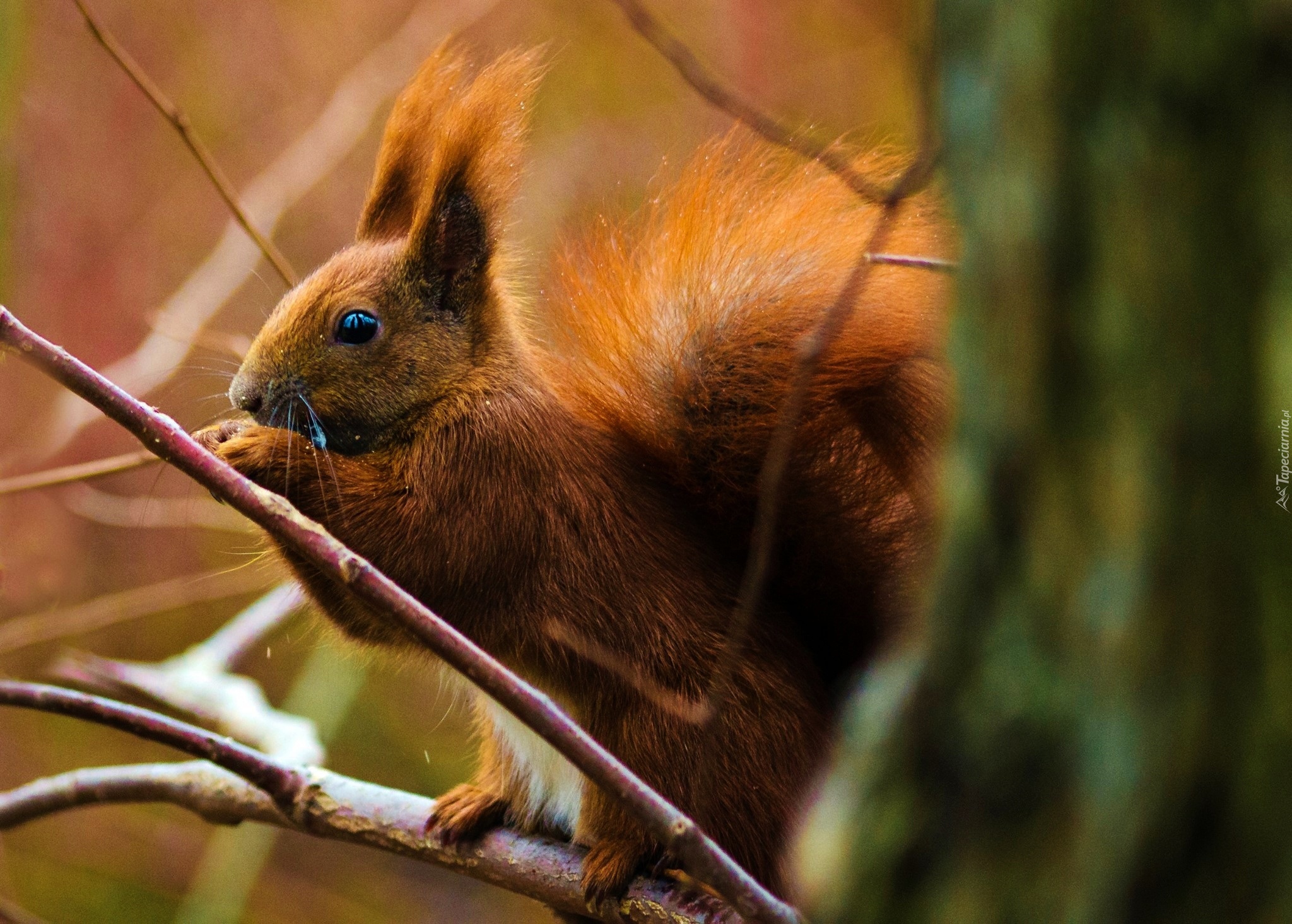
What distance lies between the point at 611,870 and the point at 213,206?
3.85 m

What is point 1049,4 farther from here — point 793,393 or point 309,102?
point 309,102

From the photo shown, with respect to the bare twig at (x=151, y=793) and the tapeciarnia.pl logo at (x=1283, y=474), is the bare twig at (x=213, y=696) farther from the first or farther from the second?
the tapeciarnia.pl logo at (x=1283, y=474)

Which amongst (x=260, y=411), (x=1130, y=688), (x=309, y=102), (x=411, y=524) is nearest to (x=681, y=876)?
(x=411, y=524)

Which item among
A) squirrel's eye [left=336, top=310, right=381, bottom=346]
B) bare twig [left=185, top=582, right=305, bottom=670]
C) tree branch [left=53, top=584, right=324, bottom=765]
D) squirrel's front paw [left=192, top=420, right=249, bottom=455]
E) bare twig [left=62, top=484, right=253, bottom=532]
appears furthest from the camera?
bare twig [left=62, top=484, right=253, bottom=532]

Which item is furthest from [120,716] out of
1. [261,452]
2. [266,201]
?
[266,201]

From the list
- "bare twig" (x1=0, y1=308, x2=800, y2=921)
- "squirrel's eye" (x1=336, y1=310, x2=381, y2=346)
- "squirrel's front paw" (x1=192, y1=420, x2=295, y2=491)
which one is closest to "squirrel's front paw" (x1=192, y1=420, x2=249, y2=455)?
"squirrel's front paw" (x1=192, y1=420, x2=295, y2=491)

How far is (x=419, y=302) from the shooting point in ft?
6.01

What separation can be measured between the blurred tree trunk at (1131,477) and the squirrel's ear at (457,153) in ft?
4.45

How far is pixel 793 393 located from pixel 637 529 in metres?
0.86

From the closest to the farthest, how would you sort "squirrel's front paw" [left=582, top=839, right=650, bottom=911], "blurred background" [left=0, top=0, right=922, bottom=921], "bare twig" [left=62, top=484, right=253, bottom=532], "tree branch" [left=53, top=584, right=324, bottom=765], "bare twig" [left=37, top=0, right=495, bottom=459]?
"squirrel's front paw" [left=582, top=839, right=650, bottom=911], "tree branch" [left=53, top=584, right=324, bottom=765], "bare twig" [left=37, top=0, right=495, bottom=459], "bare twig" [left=62, top=484, right=253, bottom=532], "blurred background" [left=0, top=0, right=922, bottom=921]

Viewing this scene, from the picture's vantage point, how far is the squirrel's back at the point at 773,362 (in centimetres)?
151

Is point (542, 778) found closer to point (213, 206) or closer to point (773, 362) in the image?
point (773, 362)

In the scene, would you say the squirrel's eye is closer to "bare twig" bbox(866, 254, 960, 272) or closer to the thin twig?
the thin twig

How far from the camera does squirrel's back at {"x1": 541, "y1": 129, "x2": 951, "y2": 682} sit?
1507 mm
